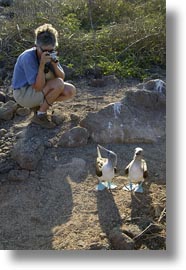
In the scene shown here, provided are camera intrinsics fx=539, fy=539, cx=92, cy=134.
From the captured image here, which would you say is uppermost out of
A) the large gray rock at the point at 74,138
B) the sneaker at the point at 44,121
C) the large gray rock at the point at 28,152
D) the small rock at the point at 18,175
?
the sneaker at the point at 44,121

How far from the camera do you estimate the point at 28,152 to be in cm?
401

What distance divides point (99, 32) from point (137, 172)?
259cm

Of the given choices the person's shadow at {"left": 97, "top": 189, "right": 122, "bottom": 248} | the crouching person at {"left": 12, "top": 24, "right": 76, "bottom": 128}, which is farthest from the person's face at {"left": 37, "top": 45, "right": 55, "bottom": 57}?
the person's shadow at {"left": 97, "top": 189, "right": 122, "bottom": 248}

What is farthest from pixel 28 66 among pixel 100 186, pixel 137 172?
pixel 137 172

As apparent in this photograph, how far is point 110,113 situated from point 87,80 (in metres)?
0.86

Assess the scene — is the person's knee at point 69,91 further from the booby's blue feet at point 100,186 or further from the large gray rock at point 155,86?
the booby's blue feet at point 100,186

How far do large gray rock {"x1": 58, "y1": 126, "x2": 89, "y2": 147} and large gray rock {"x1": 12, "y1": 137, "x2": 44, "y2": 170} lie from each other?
0.20 metres

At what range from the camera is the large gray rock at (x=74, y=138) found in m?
4.22

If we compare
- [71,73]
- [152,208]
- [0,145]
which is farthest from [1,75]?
[152,208]

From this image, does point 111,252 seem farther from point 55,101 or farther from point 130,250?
point 55,101

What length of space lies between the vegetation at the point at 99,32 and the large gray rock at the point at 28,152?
1.33m

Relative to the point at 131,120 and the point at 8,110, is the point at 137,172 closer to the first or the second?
the point at 131,120

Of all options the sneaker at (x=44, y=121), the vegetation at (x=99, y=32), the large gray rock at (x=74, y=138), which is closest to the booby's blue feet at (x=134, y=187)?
the large gray rock at (x=74, y=138)

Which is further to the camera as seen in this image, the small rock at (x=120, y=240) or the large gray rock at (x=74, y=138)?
the large gray rock at (x=74, y=138)
